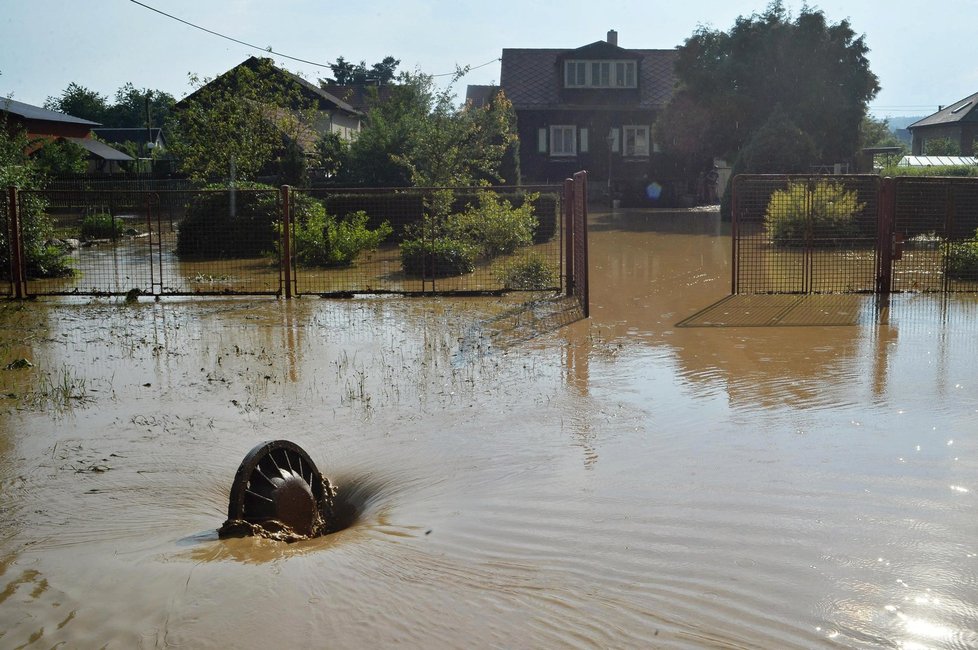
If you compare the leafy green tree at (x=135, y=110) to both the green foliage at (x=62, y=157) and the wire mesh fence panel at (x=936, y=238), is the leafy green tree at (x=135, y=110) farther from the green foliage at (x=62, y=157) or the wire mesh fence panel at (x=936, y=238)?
the wire mesh fence panel at (x=936, y=238)

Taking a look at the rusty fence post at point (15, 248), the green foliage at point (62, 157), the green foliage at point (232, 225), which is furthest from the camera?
the green foliage at point (62, 157)

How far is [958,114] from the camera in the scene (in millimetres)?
60500

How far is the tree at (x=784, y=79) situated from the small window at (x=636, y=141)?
9039 millimetres

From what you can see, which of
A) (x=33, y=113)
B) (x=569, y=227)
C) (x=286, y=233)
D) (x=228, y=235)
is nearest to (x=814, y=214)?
(x=569, y=227)

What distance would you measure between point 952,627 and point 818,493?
5.71ft

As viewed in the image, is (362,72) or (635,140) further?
(362,72)

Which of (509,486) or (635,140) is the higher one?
(635,140)

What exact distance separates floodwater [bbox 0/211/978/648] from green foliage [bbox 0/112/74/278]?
257 inches

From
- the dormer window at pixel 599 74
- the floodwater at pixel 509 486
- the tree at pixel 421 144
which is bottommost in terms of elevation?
the floodwater at pixel 509 486

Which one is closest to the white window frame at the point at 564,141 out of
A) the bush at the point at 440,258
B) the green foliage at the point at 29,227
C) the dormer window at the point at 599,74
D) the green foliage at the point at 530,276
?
the dormer window at the point at 599,74

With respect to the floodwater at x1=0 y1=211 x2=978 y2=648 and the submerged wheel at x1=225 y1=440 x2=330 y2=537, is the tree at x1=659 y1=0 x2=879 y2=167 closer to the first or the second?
the floodwater at x1=0 y1=211 x2=978 y2=648

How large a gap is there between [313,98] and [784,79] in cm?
1919

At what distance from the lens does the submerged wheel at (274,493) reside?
18.5ft

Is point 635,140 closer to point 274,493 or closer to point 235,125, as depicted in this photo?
point 235,125
